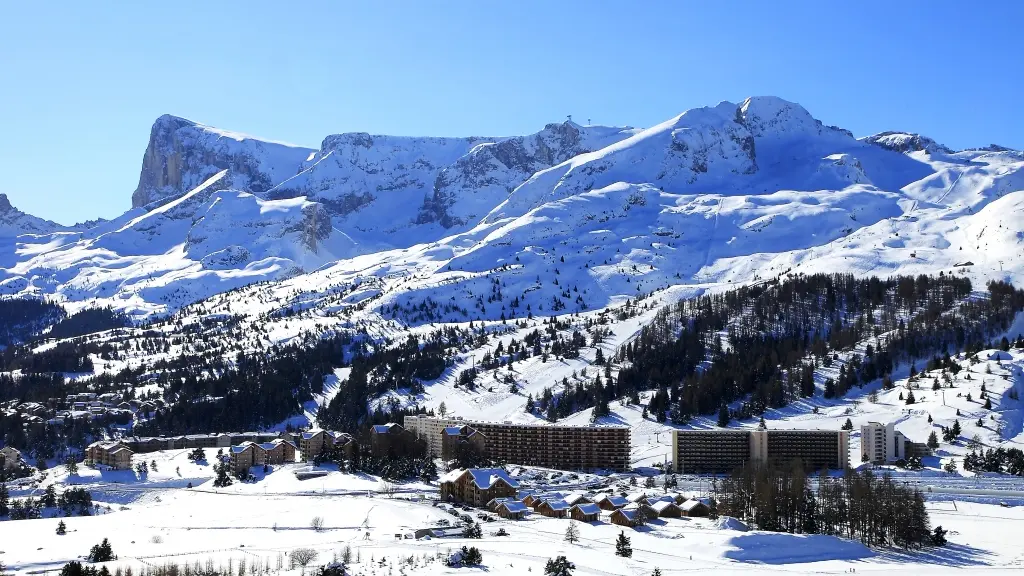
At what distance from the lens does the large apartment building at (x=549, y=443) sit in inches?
5389

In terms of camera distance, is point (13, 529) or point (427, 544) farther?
point (13, 529)

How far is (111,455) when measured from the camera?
13738cm

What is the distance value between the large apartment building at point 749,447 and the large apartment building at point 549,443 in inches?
293

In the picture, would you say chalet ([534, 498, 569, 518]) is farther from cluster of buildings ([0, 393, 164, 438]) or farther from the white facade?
cluster of buildings ([0, 393, 164, 438])


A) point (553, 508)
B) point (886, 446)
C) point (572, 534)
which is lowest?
point (572, 534)

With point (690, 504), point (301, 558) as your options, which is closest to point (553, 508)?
point (690, 504)

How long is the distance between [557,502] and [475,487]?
973 centimetres

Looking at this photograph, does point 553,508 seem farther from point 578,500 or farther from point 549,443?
point 549,443

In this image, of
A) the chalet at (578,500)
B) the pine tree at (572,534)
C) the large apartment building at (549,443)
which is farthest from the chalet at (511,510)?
the large apartment building at (549,443)

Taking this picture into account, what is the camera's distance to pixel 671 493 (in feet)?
361

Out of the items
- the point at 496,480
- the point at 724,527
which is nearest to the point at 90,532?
the point at 496,480

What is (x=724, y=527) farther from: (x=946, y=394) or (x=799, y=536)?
(x=946, y=394)

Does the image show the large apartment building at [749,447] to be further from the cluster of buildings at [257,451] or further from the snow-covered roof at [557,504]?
the cluster of buildings at [257,451]

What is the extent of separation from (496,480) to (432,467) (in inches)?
651
